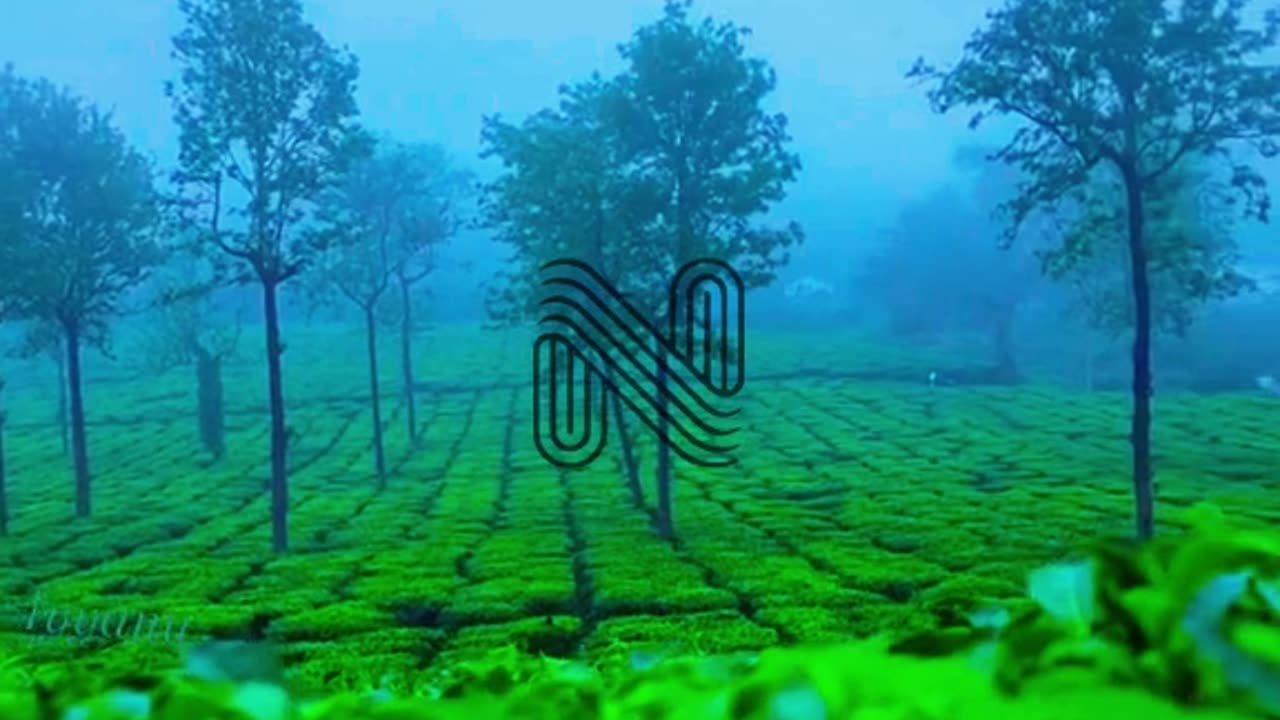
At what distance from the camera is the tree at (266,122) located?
24172mm

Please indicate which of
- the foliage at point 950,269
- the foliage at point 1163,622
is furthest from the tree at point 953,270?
the foliage at point 1163,622

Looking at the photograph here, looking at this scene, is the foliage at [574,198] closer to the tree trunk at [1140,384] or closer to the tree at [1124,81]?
the tree at [1124,81]

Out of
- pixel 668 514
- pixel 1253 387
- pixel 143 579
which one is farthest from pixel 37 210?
pixel 1253 387

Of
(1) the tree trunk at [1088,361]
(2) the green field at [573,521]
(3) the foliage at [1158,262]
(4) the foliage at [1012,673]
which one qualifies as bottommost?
(2) the green field at [573,521]

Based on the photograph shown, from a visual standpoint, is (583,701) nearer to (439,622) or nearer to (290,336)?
(439,622)

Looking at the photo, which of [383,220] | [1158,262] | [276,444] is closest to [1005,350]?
[1158,262]

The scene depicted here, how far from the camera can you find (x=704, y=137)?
24.3 m

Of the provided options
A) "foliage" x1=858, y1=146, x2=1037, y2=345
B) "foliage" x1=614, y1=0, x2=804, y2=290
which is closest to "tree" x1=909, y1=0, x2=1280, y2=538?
"foliage" x1=614, y1=0, x2=804, y2=290

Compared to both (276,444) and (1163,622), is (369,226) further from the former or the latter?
(1163,622)

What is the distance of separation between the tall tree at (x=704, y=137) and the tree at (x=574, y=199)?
491 millimetres

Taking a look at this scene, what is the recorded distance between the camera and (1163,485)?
26.8 metres

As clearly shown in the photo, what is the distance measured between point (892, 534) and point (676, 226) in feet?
22.6

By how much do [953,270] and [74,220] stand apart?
192ft

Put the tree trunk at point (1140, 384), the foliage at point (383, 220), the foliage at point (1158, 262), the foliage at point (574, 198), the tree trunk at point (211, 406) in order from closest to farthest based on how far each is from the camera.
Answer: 1. the tree trunk at point (1140, 384)
2. the foliage at point (574, 198)
3. the foliage at point (1158, 262)
4. the foliage at point (383, 220)
5. the tree trunk at point (211, 406)
